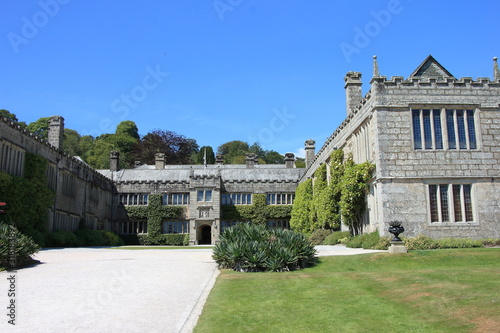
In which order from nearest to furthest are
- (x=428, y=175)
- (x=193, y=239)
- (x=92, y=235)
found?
1. (x=428, y=175)
2. (x=92, y=235)
3. (x=193, y=239)

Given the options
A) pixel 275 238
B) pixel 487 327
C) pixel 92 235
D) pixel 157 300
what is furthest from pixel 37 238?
pixel 487 327

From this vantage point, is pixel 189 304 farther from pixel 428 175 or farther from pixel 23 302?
pixel 428 175

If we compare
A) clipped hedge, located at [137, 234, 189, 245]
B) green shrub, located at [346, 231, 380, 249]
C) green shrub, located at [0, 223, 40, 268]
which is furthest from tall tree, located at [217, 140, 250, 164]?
green shrub, located at [0, 223, 40, 268]

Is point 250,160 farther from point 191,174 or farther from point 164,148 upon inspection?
point 164,148

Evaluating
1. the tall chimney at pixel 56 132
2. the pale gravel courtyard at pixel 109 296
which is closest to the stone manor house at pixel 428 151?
the tall chimney at pixel 56 132

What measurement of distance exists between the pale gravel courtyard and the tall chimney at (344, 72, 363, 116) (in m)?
17.5

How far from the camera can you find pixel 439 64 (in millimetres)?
27219

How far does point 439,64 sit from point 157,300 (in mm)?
23793

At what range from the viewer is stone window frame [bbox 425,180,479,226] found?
2116 cm

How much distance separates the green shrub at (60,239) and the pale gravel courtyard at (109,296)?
42.6 ft

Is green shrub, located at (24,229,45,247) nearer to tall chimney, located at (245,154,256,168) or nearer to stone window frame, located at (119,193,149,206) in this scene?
stone window frame, located at (119,193,149,206)

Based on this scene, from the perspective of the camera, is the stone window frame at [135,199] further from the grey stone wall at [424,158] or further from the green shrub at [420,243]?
the green shrub at [420,243]

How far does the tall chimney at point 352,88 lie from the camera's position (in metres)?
29.2

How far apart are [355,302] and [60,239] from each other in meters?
23.9
